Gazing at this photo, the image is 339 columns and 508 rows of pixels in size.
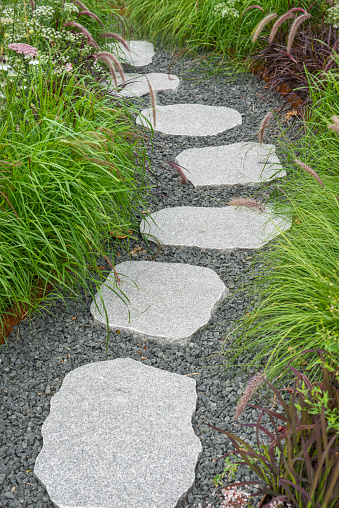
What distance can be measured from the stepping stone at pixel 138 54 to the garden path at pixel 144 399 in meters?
2.32

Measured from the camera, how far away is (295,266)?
2059 mm

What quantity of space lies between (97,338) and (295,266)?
A: 2.86 ft

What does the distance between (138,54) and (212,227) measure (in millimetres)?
2775

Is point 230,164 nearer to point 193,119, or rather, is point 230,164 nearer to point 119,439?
point 193,119

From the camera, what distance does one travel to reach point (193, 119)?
12.7 feet

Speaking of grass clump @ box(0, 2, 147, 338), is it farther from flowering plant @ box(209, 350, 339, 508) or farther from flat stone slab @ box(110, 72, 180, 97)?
flat stone slab @ box(110, 72, 180, 97)

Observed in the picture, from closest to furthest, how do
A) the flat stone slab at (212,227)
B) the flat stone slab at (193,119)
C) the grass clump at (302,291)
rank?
the grass clump at (302,291)
the flat stone slab at (212,227)
the flat stone slab at (193,119)

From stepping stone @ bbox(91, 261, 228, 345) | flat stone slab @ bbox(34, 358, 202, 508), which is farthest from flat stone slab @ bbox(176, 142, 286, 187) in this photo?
flat stone slab @ bbox(34, 358, 202, 508)

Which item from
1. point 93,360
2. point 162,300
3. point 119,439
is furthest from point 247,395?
point 162,300

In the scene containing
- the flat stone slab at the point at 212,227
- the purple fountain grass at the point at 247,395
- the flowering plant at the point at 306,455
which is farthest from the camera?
the flat stone slab at the point at 212,227

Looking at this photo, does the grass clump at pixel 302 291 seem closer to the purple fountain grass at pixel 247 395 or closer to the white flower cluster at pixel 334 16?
the purple fountain grass at pixel 247 395

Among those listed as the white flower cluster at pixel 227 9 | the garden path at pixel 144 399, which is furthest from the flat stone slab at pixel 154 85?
the garden path at pixel 144 399

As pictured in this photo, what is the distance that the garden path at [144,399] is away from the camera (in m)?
1.63

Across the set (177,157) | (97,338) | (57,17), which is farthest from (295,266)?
(57,17)
